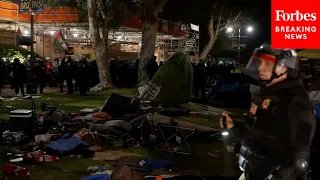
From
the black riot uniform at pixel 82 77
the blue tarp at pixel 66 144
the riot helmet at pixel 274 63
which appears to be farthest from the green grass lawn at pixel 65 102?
the riot helmet at pixel 274 63

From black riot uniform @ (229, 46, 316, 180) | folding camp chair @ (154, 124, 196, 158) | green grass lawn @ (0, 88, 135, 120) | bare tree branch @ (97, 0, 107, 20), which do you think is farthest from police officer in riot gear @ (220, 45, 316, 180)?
bare tree branch @ (97, 0, 107, 20)

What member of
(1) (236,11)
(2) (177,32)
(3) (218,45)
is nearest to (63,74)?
(2) (177,32)

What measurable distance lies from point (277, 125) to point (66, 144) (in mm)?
5990

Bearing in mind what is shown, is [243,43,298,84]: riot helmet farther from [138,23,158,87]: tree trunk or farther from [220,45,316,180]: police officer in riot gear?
[138,23,158,87]: tree trunk

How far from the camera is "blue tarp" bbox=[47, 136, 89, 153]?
8.27 meters

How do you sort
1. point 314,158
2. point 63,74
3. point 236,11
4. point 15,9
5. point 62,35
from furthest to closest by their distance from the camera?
1. point 236,11
2. point 62,35
3. point 15,9
4. point 63,74
5. point 314,158

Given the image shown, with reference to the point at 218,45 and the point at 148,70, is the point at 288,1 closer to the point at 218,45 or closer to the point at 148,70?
the point at 148,70

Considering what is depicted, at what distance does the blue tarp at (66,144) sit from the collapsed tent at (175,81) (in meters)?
5.26

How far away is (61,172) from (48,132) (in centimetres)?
254

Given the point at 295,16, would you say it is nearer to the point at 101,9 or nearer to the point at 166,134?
the point at 166,134

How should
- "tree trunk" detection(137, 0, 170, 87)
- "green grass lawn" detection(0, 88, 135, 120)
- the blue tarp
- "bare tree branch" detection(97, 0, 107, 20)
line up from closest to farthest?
the blue tarp
"green grass lawn" detection(0, 88, 135, 120)
"tree trunk" detection(137, 0, 170, 87)
"bare tree branch" detection(97, 0, 107, 20)

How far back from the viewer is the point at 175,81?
547 inches

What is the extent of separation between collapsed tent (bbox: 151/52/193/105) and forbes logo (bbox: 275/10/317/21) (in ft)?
27.3

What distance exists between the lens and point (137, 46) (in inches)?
1534
